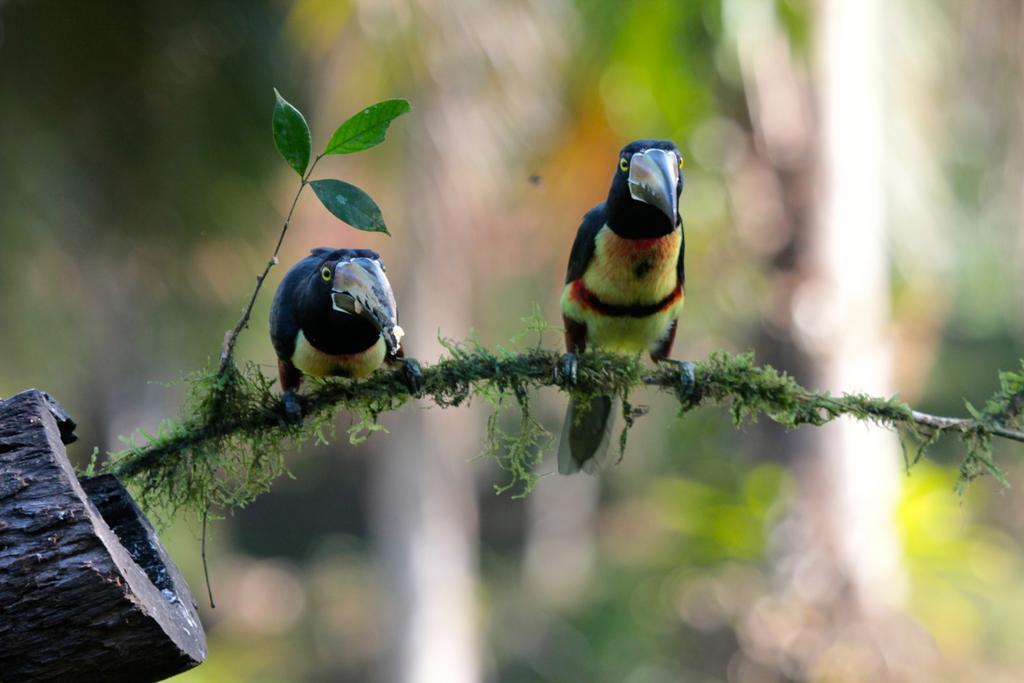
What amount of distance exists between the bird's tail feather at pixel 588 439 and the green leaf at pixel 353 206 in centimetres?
150

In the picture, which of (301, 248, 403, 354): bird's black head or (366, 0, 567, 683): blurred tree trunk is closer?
(301, 248, 403, 354): bird's black head

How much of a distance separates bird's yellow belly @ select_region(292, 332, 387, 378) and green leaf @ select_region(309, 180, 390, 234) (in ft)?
2.03

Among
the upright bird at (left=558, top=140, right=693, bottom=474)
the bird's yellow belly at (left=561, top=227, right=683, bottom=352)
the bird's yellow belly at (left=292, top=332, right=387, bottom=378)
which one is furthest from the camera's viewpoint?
the bird's yellow belly at (left=561, top=227, right=683, bottom=352)

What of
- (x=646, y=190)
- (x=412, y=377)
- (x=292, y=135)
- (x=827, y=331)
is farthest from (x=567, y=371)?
(x=827, y=331)

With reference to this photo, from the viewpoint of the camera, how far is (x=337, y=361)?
12.0ft

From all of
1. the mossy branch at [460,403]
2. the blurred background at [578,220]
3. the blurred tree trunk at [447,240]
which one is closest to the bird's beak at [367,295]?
the mossy branch at [460,403]

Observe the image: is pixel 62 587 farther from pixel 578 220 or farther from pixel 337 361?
pixel 578 220

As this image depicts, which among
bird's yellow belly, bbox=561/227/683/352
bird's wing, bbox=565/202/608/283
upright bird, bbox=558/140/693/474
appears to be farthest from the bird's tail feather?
bird's wing, bbox=565/202/608/283

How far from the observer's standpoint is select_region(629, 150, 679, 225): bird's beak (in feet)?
11.8

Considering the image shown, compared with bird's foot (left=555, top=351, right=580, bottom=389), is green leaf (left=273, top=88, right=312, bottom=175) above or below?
above

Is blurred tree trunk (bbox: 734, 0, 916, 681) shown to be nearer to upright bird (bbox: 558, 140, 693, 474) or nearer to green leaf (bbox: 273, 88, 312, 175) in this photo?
upright bird (bbox: 558, 140, 693, 474)

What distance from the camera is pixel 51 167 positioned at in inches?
475

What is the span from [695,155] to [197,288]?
19.3 ft

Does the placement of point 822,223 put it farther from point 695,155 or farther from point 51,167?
point 51,167
